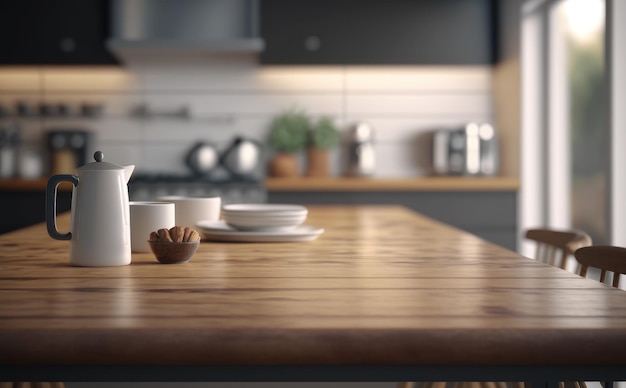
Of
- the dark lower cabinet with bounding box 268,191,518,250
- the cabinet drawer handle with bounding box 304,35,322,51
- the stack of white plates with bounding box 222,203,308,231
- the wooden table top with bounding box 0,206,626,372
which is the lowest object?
the dark lower cabinet with bounding box 268,191,518,250

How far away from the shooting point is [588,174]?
11.8 feet

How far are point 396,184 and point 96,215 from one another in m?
3.05

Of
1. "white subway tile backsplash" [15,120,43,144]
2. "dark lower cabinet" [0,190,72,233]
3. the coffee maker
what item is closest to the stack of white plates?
"dark lower cabinet" [0,190,72,233]

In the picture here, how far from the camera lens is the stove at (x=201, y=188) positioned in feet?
13.1

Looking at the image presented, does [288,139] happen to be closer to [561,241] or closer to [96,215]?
[561,241]

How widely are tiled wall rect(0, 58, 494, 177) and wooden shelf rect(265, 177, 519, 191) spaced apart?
24.4 inches

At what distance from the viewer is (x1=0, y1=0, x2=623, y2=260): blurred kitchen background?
13.3 feet

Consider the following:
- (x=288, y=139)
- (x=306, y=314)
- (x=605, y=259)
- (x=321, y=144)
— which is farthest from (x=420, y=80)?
(x=306, y=314)

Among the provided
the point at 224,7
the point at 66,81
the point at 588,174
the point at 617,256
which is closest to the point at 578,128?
the point at 588,174

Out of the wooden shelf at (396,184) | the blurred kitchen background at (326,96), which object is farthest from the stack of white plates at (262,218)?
the wooden shelf at (396,184)

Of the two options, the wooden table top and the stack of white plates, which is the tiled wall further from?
the wooden table top

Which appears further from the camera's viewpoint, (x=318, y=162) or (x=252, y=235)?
(x=318, y=162)

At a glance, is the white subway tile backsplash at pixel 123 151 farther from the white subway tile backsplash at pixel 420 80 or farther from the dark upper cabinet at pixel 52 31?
the white subway tile backsplash at pixel 420 80

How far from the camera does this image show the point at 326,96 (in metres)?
4.75
